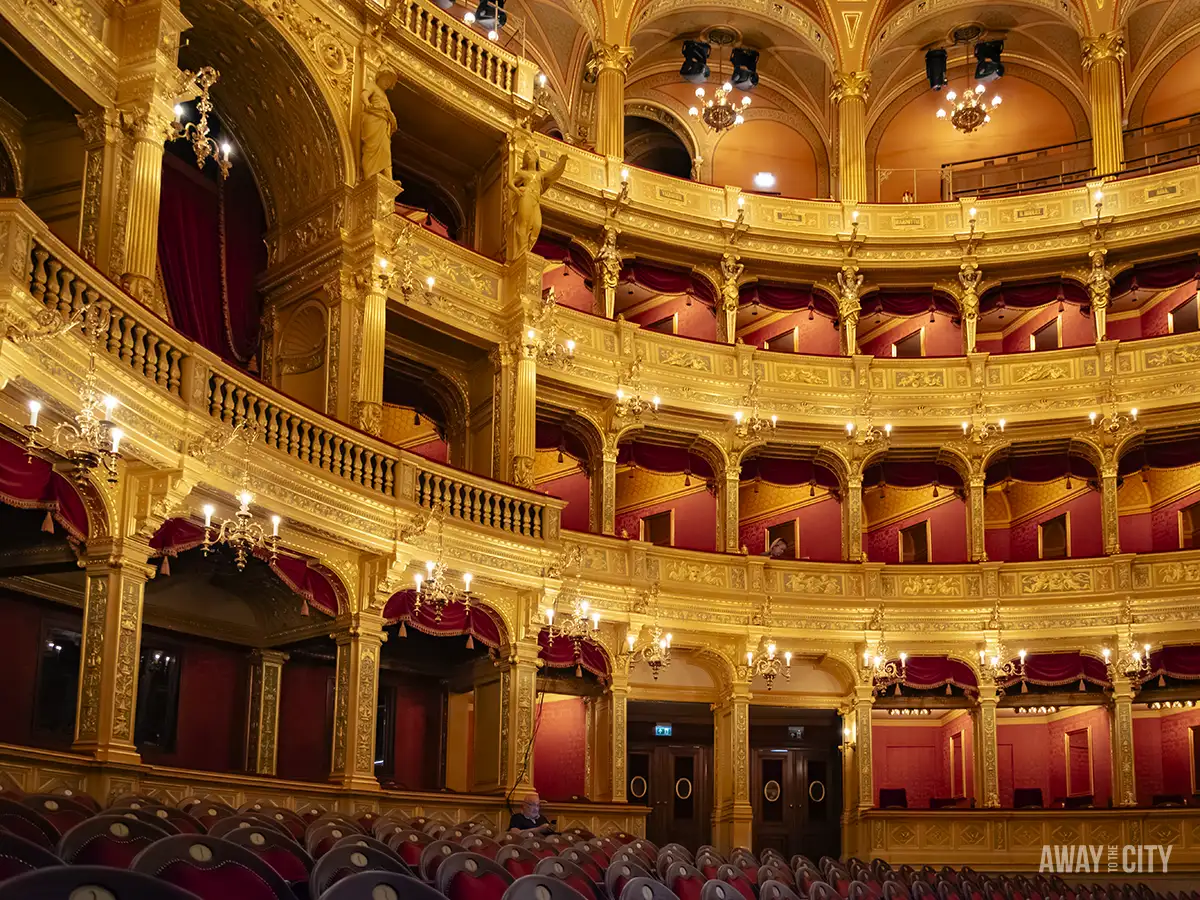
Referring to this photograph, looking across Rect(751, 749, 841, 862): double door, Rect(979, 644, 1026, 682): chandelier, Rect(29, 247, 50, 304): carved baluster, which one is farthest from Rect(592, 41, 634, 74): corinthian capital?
Rect(29, 247, 50, 304): carved baluster

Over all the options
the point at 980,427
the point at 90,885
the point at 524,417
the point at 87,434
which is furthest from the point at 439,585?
Answer: the point at 90,885

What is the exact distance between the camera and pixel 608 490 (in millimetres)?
20406

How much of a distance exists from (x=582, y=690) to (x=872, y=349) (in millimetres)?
8881

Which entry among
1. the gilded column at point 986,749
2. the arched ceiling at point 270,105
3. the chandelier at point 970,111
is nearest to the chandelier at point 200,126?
the arched ceiling at point 270,105

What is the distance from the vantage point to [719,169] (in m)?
25.9

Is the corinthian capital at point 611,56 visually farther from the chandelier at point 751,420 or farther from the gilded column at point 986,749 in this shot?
the gilded column at point 986,749

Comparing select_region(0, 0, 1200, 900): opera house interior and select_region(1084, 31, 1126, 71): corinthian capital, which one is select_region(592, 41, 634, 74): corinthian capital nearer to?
select_region(0, 0, 1200, 900): opera house interior

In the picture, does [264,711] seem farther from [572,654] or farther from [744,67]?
[744,67]

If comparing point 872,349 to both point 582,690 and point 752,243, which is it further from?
point 582,690

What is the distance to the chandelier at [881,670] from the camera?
20297 millimetres

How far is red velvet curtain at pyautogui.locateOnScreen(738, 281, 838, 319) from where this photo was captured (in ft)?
76.6

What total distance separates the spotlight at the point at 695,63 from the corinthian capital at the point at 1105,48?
21.9 ft

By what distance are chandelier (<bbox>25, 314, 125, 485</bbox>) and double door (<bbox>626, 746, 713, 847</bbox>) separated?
12.8 metres

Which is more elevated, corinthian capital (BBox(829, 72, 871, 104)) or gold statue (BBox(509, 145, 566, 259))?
corinthian capital (BBox(829, 72, 871, 104))
